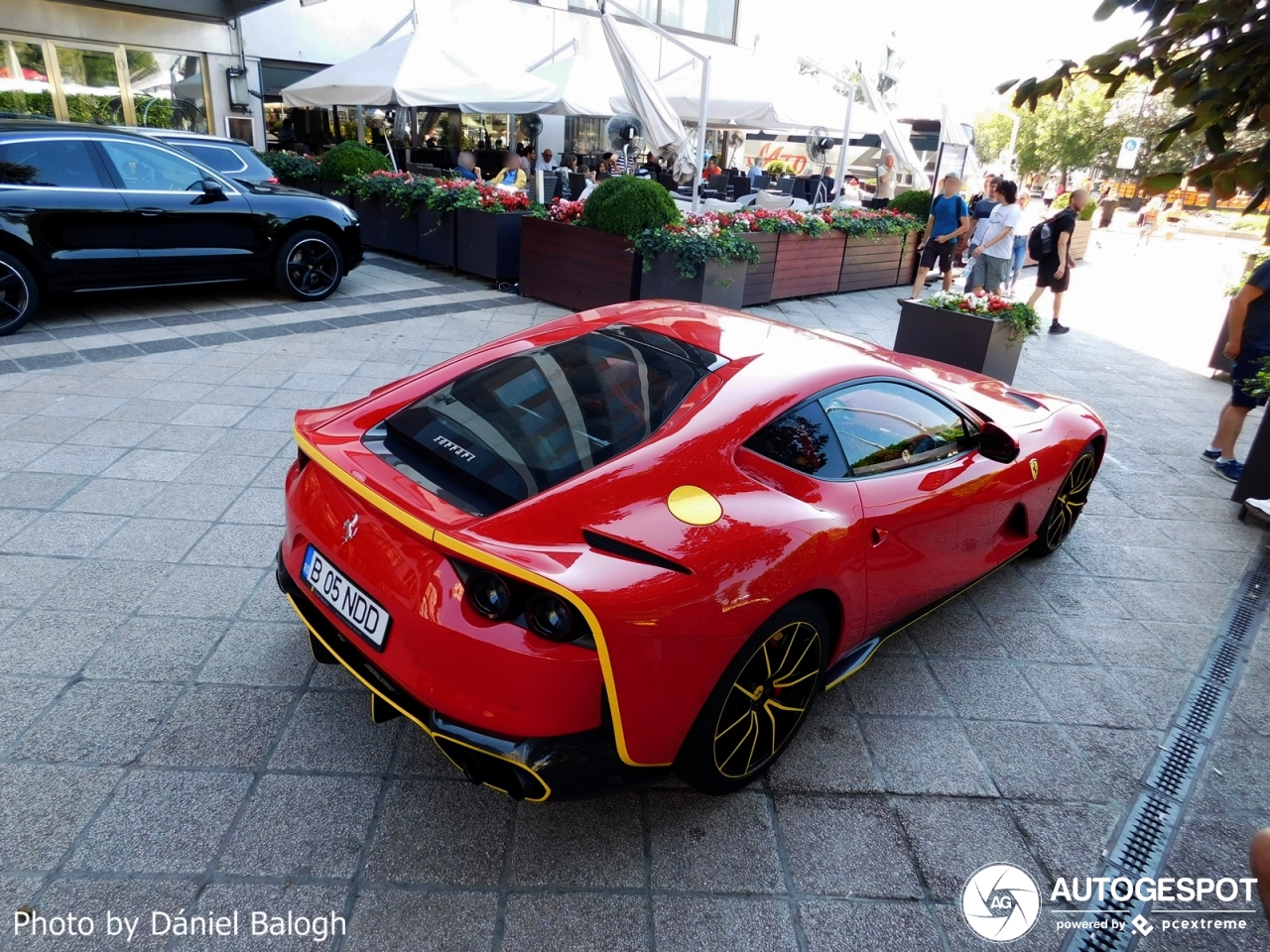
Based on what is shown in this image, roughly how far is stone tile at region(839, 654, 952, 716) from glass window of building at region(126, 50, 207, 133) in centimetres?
1762

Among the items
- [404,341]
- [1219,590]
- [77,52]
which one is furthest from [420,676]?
[77,52]

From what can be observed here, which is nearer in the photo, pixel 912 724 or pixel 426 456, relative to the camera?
pixel 426 456

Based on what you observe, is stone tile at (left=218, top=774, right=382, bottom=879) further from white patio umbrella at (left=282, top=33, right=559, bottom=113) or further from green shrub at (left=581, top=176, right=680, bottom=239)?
white patio umbrella at (left=282, top=33, right=559, bottom=113)

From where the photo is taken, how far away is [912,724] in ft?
10.2

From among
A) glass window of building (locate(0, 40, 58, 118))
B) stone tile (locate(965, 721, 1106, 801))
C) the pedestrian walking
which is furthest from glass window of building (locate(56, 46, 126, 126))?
stone tile (locate(965, 721, 1106, 801))

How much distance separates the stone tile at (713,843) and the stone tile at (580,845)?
0.25 ft

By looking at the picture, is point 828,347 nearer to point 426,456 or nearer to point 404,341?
point 426,456

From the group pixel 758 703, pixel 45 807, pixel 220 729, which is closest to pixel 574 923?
pixel 758 703

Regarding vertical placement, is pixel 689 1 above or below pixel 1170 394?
above

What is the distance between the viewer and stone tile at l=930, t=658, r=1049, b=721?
324cm

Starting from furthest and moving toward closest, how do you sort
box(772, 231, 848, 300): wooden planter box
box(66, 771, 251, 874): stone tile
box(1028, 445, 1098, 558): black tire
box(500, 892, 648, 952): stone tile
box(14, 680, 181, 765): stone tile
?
box(772, 231, 848, 300): wooden planter box, box(1028, 445, 1098, 558): black tire, box(14, 680, 181, 765): stone tile, box(66, 771, 251, 874): stone tile, box(500, 892, 648, 952): stone tile

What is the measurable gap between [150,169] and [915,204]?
10.5m

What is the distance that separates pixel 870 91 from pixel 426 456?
13.9 m

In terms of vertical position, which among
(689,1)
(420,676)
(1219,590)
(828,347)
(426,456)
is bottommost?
(1219,590)
